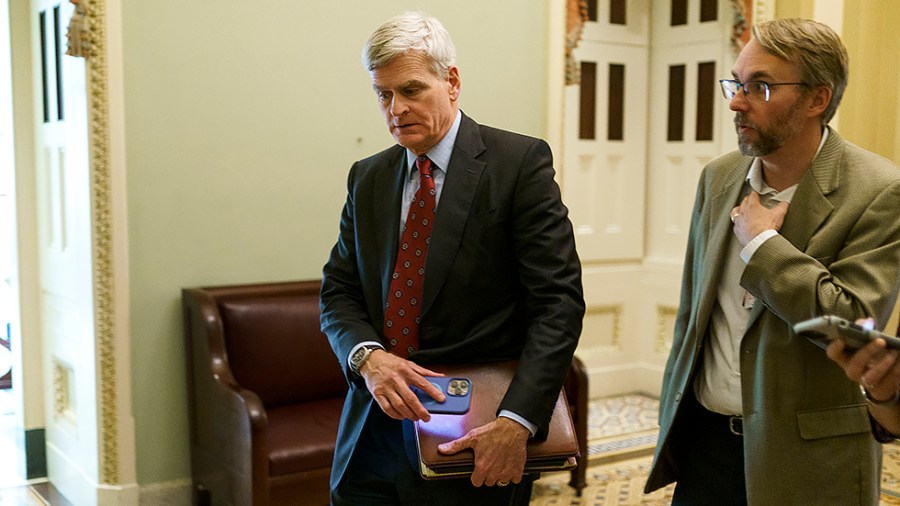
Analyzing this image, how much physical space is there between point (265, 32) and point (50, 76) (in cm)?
102

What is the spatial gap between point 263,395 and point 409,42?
8.46ft

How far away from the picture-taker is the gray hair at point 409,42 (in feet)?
6.59

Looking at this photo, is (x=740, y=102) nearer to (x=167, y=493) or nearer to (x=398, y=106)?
(x=398, y=106)

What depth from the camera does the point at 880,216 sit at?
1948mm

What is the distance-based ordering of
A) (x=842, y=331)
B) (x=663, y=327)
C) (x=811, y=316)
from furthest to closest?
(x=663, y=327)
(x=811, y=316)
(x=842, y=331)

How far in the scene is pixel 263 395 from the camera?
4.23m

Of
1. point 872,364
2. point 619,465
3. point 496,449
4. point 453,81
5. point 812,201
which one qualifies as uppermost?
point 453,81

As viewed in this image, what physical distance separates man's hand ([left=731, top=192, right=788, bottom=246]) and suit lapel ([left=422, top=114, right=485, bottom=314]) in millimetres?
569

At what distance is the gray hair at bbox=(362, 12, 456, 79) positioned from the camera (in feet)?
6.59

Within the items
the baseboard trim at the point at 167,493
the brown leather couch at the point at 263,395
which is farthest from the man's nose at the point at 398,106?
the baseboard trim at the point at 167,493

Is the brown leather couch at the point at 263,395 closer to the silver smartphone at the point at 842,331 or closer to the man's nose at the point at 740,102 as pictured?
the man's nose at the point at 740,102

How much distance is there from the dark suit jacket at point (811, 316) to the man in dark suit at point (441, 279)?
41cm

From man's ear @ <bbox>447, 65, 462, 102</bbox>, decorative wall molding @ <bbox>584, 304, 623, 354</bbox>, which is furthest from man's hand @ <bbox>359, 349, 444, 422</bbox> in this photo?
decorative wall molding @ <bbox>584, 304, 623, 354</bbox>

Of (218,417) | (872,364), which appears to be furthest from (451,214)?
(218,417)
